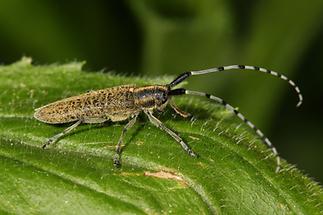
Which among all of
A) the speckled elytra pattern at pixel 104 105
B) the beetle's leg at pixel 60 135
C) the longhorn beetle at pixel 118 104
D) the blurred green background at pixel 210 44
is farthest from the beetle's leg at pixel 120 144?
the blurred green background at pixel 210 44

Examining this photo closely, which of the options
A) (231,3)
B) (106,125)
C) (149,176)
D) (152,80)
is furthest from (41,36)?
(149,176)

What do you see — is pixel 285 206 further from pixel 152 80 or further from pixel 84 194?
pixel 152 80

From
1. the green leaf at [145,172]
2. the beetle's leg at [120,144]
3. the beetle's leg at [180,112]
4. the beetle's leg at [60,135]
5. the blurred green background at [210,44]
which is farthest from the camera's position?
the blurred green background at [210,44]

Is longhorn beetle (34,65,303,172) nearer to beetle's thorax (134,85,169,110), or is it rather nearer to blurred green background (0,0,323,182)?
beetle's thorax (134,85,169,110)

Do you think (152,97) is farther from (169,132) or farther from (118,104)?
(169,132)

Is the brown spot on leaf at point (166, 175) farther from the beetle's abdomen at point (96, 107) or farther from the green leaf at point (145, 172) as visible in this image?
the beetle's abdomen at point (96, 107)

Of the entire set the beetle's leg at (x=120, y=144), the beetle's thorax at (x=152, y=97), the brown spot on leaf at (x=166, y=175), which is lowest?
the brown spot on leaf at (x=166, y=175)
